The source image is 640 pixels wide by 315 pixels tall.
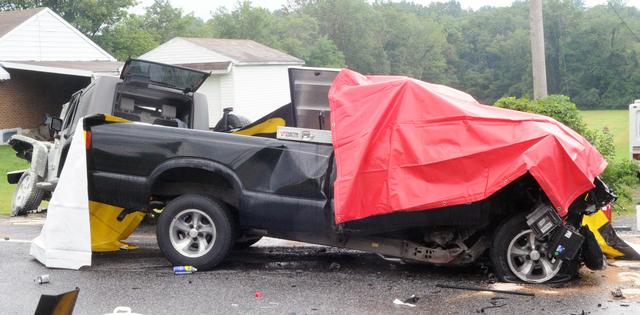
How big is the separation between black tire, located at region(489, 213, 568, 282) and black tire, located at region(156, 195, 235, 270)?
92.9 inches

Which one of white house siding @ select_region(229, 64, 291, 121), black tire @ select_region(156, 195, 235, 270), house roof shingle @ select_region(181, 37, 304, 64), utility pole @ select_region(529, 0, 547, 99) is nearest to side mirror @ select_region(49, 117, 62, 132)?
black tire @ select_region(156, 195, 235, 270)

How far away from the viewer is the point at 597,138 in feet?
38.9

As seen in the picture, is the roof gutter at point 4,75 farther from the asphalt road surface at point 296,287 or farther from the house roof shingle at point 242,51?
the asphalt road surface at point 296,287

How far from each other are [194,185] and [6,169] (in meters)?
17.4

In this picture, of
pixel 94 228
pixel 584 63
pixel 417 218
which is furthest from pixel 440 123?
pixel 584 63

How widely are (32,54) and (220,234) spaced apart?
2631 centimetres

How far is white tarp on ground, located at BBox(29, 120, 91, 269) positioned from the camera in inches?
286

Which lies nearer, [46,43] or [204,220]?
[204,220]

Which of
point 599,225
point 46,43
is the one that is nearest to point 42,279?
point 599,225

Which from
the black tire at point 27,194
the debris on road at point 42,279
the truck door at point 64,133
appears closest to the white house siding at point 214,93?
the black tire at point 27,194

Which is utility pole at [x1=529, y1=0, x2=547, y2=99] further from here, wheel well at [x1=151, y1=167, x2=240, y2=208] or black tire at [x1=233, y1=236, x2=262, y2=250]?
wheel well at [x1=151, y1=167, x2=240, y2=208]

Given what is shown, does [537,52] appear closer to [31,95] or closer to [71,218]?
[71,218]

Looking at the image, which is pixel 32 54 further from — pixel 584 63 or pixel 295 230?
pixel 584 63

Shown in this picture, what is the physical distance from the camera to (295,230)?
7.03 m
